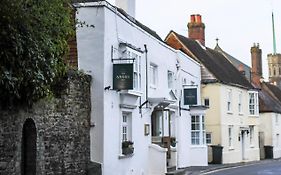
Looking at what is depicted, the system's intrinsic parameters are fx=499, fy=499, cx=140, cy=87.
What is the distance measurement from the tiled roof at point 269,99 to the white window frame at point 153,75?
27.9 meters

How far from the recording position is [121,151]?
19.9 m

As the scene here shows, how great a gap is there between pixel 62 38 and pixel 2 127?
3282 mm

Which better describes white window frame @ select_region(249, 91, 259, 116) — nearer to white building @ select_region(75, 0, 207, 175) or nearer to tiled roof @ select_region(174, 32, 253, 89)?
tiled roof @ select_region(174, 32, 253, 89)

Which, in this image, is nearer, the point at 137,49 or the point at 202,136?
the point at 137,49

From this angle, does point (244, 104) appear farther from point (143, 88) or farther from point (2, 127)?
point (2, 127)

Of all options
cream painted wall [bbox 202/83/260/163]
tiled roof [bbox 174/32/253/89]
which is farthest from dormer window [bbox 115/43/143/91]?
tiled roof [bbox 174/32/253/89]

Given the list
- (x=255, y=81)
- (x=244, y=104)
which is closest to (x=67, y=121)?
(x=244, y=104)

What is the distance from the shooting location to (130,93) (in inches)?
800

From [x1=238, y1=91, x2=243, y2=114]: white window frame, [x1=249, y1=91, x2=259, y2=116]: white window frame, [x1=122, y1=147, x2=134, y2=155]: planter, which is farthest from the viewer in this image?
[x1=249, y1=91, x2=259, y2=116]: white window frame

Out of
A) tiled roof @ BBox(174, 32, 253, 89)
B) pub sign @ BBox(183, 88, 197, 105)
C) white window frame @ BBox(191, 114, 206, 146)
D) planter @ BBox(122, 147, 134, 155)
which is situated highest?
tiled roof @ BBox(174, 32, 253, 89)

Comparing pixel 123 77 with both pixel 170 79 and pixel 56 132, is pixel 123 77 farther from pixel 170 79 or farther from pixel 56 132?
pixel 170 79

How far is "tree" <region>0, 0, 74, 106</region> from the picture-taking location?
11.8 meters

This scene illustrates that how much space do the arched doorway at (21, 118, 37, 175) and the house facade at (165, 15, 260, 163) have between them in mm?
23901

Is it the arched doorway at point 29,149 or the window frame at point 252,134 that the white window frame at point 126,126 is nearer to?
the arched doorway at point 29,149
